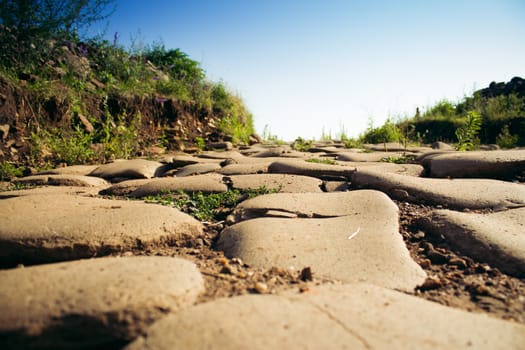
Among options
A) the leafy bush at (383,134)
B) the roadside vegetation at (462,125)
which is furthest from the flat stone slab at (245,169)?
the leafy bush at (383,134)

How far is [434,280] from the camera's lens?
1.13 m

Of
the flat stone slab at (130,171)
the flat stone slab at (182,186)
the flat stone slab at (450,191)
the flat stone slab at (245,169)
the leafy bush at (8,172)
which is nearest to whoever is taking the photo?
the flat stone slab at (450,191)

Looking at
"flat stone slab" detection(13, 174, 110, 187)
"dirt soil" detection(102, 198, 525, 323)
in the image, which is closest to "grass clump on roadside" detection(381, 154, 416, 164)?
"dirt soil" detection(102, 198, 525, 323)

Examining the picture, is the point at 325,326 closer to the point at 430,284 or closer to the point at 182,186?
the point at 430,284

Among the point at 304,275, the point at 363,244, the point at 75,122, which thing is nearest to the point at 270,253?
the point at 304,275

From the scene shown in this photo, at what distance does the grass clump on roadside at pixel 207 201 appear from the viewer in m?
1.89

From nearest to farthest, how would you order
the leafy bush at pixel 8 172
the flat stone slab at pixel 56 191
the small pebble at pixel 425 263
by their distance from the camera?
the small pebble at pixel 425 263 < the flat stone slab at pixel 56 191 < the leafy bush at pixel 8 172

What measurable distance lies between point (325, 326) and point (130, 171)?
2.56 m

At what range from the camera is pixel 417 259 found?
4.43 ft

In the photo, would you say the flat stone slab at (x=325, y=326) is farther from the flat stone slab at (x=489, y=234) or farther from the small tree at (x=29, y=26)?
the small tree at (x=29, y=26)

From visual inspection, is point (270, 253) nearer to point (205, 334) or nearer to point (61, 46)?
point (205, 334)

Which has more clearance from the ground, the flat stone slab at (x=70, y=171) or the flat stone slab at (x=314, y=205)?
the flat stone slab at (x=70, y=171)

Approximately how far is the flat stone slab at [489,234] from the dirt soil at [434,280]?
0.04 metres

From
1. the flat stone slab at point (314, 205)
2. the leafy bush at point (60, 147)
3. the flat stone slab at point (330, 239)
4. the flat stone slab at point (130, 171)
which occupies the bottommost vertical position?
the flat stone slab at point (330, 239)
